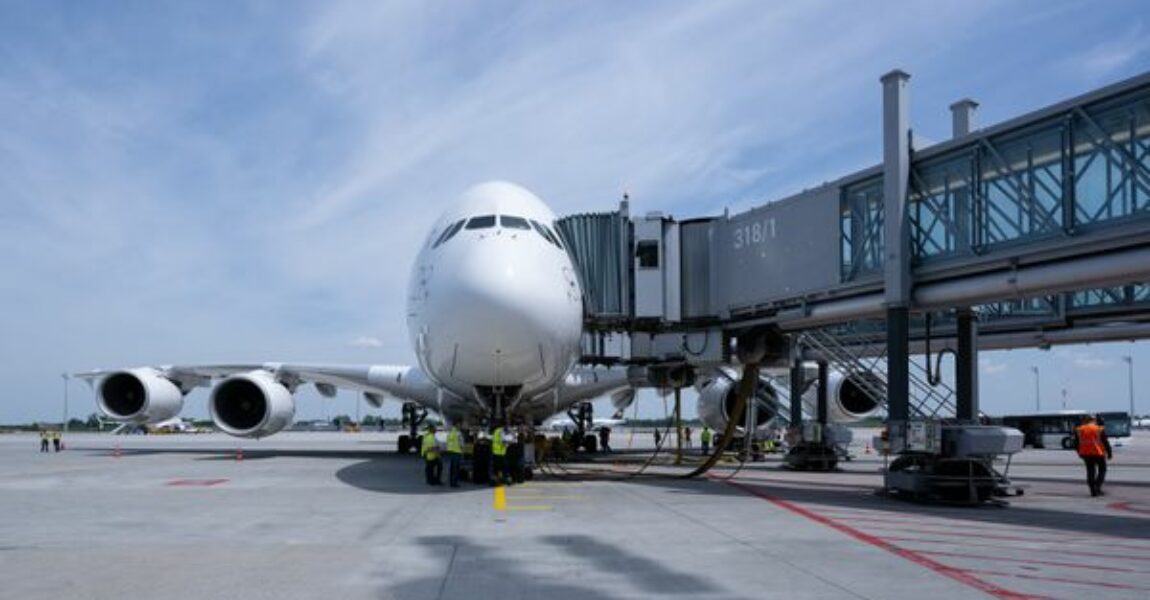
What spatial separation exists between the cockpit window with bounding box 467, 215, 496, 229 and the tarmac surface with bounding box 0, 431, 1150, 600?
13.7 ft

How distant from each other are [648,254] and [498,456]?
17.9ft

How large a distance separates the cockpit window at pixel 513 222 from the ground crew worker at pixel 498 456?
3315 millimetres

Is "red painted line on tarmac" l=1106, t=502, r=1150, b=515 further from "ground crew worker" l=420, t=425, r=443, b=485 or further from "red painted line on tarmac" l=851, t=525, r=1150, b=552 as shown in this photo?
"ground crew worker" l=420, t=425, r=443, b=485

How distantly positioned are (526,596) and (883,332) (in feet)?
58.3

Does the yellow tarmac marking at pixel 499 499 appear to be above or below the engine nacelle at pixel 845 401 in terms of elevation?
below

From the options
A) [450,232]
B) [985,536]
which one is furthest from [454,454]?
[985,536]

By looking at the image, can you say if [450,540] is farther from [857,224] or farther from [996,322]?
[996,322]

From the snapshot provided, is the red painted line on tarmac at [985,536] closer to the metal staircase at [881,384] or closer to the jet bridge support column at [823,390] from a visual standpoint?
the metal staircase at [881,384]

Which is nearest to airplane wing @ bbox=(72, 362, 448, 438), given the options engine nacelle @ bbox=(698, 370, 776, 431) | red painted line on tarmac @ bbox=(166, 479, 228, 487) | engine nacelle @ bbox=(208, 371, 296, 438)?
engine nacelle @ bbox=(208, 371, 296, 438)

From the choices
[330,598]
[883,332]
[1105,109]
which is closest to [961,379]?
[1105,109]

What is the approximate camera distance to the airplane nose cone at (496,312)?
13.1 metres

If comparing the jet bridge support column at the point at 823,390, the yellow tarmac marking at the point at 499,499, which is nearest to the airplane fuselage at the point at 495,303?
the yellow tarmac marking at the point at 499,499

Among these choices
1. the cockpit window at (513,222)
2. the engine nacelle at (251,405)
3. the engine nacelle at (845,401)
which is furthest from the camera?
the engine nacelle at (845,401)

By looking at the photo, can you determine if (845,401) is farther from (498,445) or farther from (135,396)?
(135,396)
